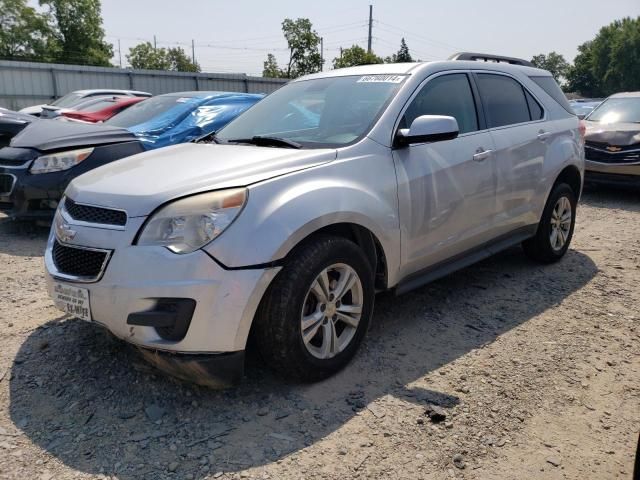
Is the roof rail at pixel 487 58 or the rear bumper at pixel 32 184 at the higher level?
the roof rail at pixel 487 58

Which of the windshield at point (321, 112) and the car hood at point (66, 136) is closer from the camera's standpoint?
the windshield at point (321, 112)

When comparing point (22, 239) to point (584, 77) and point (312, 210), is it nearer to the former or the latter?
point (312, 210)

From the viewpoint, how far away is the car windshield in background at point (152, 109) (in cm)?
671

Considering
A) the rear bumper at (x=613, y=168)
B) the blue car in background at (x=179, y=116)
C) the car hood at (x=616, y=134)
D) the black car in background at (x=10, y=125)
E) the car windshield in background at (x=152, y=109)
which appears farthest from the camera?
the car hood at (x=616, y=134)

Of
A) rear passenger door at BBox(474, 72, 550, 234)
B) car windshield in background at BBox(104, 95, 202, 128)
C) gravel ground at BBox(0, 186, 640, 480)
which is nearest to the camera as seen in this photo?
gravel ground at BBox(0, 186, 640, 480)

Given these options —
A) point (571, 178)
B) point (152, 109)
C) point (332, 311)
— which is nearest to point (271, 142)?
point (332, 311)

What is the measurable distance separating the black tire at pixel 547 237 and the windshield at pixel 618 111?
16.9 ft

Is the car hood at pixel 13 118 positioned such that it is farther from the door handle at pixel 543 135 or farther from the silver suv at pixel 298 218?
the door handle at pixel 543 135

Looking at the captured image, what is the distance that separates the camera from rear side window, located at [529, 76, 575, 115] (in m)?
4.95

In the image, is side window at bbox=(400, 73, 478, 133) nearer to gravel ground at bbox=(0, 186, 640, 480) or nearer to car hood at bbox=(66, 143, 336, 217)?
car hood at bbox=(66, 143, 336, 217)

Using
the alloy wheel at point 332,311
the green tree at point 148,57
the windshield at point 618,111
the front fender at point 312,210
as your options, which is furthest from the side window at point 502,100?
the green tree at point 148,57

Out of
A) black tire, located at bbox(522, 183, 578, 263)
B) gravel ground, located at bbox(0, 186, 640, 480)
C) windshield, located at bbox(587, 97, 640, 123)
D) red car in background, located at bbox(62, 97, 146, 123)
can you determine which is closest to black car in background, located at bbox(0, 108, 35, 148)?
red car in background, located at bbox(62, 97, 146, 123)

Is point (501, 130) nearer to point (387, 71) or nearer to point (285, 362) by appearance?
point (387, 71)

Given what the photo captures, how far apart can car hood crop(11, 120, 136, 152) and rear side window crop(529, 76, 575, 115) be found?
4129 millimetres
